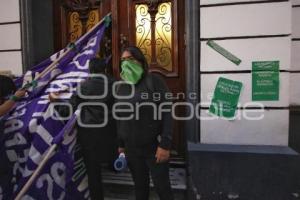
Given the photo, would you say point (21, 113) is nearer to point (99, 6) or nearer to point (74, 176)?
point (74, 176)

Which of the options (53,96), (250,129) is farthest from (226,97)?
(53,96)

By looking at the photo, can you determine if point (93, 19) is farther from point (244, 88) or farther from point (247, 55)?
point (244, 88)

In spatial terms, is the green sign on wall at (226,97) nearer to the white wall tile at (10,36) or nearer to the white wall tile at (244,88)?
the white wall tile at (244,88)

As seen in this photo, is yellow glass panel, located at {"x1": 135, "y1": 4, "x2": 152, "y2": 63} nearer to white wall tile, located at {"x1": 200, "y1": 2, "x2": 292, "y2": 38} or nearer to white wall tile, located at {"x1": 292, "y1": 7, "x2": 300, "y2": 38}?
white wall tile, located at {"x1": 200, "y1": 2, "x2": 292, "y2": 38}

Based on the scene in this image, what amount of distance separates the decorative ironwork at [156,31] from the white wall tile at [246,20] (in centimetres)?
86

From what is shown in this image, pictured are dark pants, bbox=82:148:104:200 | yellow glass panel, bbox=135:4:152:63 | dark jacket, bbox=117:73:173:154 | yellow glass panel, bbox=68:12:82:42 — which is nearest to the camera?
dark jacket, bbox=117:73:173:154

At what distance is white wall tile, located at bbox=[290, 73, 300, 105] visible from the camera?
4875 millimetres

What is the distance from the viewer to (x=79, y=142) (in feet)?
14.0

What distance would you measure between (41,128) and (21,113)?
15.4 inches

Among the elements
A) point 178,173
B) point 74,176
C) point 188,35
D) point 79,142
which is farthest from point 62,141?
point 188,35

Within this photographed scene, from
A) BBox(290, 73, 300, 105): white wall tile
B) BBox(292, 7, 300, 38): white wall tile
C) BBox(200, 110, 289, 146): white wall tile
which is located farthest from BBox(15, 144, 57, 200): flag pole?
BBox(292, 7, 300, 38): white wall tile

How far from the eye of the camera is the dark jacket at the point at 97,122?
4066mm

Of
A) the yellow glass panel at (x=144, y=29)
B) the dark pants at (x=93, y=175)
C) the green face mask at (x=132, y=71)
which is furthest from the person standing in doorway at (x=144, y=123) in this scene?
the yellow glass panel at (x=144, y=29)

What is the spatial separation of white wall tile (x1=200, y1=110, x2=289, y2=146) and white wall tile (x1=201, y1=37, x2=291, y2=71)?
0.59 metres
